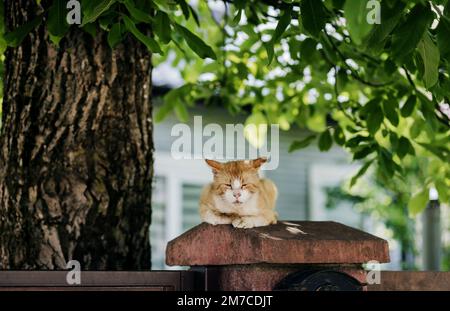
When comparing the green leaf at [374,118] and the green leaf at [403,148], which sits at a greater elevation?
the green leaf at [374,118]

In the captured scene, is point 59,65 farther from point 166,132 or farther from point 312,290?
point 166,132

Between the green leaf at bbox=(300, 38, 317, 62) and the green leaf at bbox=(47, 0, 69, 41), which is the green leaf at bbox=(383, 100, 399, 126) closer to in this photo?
the green leaf at bbox=(300, 38, 317, 62)

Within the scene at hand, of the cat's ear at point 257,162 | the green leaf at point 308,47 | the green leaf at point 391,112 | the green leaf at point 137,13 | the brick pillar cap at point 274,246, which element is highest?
the green leaf at point 308,47

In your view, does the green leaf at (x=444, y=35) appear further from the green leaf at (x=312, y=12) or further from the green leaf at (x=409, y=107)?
the green leaf at (x=409, y=107)

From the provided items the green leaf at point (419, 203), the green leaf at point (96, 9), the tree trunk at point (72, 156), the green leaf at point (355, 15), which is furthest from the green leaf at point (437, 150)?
the green leaf at point (355, 15)

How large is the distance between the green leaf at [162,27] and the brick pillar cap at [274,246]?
76 centimetres

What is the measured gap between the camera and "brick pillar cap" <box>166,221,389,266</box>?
235cm

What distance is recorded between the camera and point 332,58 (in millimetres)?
3391

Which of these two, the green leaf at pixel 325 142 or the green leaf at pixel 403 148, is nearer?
the green leaf at pixel 403 148

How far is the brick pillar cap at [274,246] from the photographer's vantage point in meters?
2.35

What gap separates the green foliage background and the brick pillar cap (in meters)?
0.55

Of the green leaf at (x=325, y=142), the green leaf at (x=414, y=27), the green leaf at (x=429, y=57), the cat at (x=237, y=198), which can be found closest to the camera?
the green leaf at (x=414, y=27)
